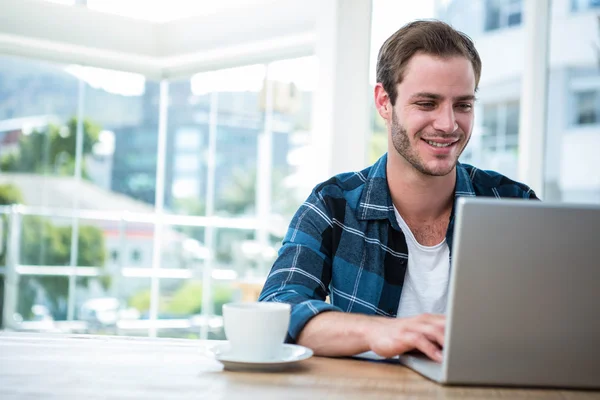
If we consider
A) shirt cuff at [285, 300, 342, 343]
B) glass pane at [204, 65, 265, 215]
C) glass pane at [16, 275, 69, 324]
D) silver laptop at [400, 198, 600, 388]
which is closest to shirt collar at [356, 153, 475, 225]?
shirt cuff at [285, 300, 342, 343]

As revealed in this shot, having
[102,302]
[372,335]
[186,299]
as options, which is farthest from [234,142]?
[372,335]

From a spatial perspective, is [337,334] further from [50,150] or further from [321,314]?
[50,150]

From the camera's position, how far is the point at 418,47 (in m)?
1.59

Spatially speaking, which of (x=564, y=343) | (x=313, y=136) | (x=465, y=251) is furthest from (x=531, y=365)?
(x=313, y=136)

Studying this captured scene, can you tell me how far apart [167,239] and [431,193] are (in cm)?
474

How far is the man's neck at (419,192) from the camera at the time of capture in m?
1.61

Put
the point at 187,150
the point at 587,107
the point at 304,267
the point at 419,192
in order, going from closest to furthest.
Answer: the point at 304,267 → the point at 419,192 → the point at 587,107 → the point at 187,150

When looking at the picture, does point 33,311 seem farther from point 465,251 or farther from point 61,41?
point 465,251

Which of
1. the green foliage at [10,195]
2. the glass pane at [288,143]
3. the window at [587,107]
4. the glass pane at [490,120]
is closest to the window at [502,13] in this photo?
the glass pane at [490,120]

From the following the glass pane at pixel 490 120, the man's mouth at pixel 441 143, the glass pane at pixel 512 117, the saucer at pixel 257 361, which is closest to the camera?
the saucer at pixel 257 361

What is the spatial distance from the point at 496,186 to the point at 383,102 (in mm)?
320

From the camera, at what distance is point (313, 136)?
3.74 meters

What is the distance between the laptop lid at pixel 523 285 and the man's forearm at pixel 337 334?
0.89ft

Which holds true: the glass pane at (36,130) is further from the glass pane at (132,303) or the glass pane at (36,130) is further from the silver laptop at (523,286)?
the silver laptop at (523,286)
